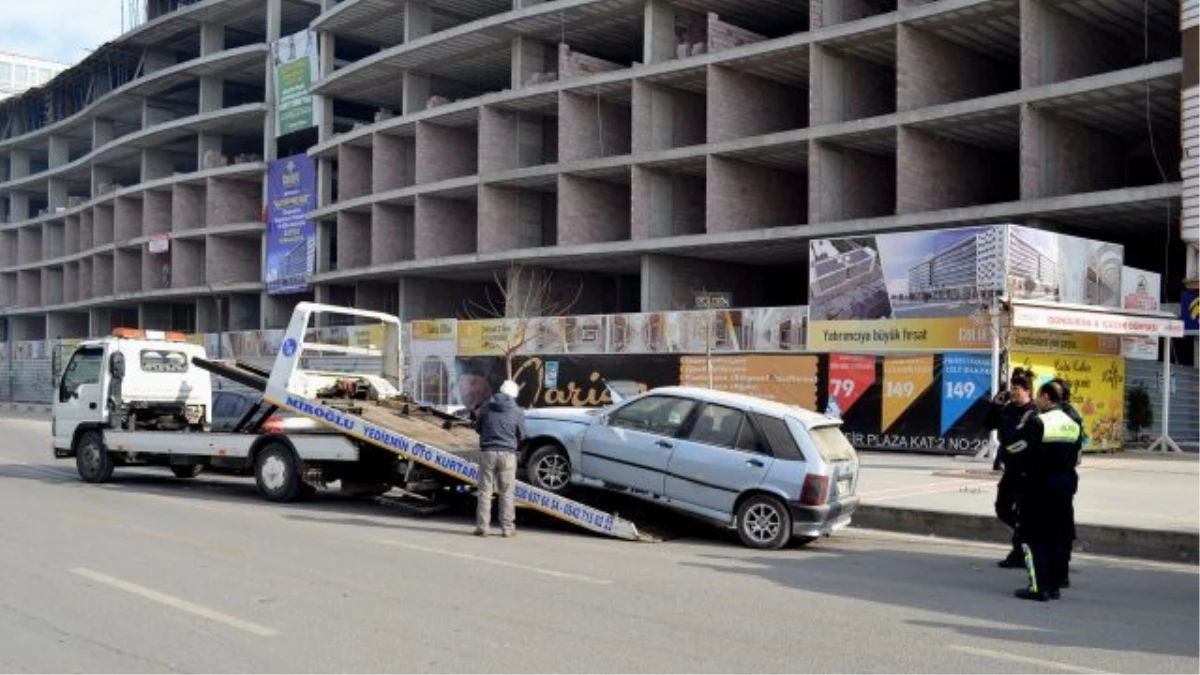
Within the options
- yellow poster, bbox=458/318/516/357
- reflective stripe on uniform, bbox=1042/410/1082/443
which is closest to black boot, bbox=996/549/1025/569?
reflective stripe on uniform, bbox=1042/410/1082/443

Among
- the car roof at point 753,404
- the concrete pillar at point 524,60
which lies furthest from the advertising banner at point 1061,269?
the concrete pillar at point 524,60

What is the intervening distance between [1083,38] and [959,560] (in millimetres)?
24503

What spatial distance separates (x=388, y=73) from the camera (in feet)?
158

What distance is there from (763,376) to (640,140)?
13.2 m

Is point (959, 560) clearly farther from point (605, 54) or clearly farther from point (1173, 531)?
point (605, 54)

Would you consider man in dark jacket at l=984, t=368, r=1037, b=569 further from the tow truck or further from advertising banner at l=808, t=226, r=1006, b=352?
advertising banner at l=808, t=226, r=1006, b=352

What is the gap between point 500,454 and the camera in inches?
450

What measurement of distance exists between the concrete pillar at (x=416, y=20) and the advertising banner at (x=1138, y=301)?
101 ft

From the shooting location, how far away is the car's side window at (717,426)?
11734 mm

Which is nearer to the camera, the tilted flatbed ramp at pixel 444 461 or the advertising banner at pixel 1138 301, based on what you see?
the tilted flatbed ramp at pixel 444 461

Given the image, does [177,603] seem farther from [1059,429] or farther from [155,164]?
[155,164]

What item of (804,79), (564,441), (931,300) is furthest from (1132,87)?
(564,441)

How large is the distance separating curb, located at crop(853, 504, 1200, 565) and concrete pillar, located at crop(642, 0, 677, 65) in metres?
26.4

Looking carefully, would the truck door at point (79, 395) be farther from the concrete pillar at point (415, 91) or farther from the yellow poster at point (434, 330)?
the concrete pillar at point (415, 91)
